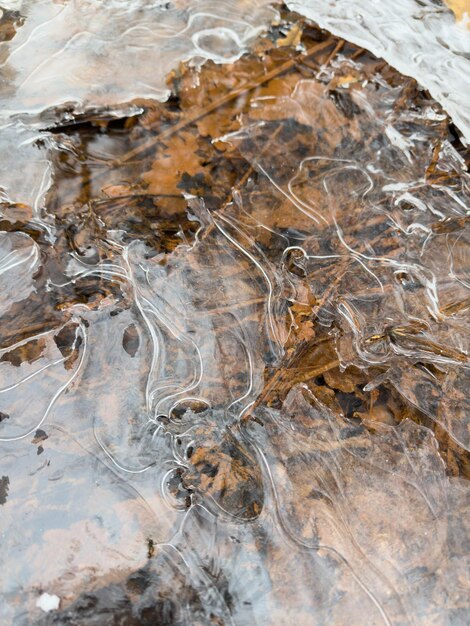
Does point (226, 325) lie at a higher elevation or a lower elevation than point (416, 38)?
lower

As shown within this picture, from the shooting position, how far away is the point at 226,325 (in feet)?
8.01

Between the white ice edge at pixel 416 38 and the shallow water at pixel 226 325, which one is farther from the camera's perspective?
the white ice edge at pixel 416 38

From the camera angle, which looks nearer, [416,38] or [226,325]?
[226,325]

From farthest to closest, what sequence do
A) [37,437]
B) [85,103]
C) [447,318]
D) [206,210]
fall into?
[85,103]
[206,210]
[447,318]
[37,437]

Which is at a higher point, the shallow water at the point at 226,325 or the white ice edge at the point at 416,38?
the white ice edge at the point at 416,38

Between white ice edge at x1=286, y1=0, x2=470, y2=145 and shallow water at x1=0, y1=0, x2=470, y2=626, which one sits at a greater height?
white ice edge at x1=286, y1=0, x2=470, y2=145

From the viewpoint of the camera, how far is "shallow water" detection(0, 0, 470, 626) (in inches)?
79.4

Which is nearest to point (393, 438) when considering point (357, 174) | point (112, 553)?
point (112, 553)

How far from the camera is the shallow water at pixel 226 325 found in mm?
2018

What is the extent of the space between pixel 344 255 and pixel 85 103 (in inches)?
64.3

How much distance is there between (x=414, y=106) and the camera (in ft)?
10.1

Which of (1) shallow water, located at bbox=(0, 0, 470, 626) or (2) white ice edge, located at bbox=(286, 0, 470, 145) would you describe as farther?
(2) white ice edge, located at bbox=(286, 0, 470, 145)

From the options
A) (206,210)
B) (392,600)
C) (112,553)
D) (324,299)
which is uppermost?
(206,210)

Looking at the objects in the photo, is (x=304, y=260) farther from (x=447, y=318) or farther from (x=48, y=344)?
(x=48, y=344)
